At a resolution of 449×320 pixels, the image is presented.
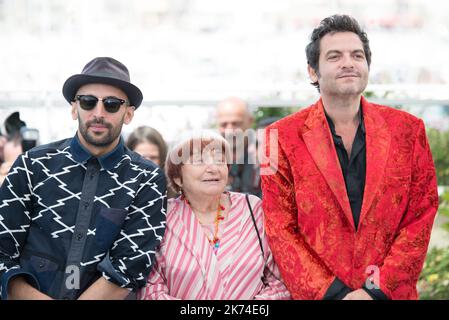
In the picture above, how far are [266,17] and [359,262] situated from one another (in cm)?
346

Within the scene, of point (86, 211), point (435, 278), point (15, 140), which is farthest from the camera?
point (435, 278)

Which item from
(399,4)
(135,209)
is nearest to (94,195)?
(135,209)

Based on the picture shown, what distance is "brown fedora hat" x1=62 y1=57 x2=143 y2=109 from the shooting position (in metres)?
2.74

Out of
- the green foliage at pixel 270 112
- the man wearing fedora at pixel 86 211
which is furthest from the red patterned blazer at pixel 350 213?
the green foliage at pixel 270 112

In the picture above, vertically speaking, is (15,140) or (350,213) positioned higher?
(15,140)

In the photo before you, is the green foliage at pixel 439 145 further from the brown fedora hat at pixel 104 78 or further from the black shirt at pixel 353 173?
the brown fedora hat at pixel 104 78

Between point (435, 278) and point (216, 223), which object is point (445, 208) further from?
point (216, 223)

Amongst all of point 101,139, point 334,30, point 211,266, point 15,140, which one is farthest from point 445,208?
point 15,140

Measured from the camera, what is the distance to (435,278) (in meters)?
4.97

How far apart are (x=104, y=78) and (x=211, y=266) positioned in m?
1.00

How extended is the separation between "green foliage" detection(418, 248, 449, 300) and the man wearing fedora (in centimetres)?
304

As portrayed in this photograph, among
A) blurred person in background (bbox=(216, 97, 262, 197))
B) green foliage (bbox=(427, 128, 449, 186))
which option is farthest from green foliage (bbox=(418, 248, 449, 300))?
blurred person in background (bbox=(216, 97, 262, 197))

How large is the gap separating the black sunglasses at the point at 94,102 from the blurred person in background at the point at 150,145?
38.1 inches

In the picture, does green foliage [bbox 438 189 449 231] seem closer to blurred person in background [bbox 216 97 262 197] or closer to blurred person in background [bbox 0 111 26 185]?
blurred person in background [bbox 216 97 262 197]
